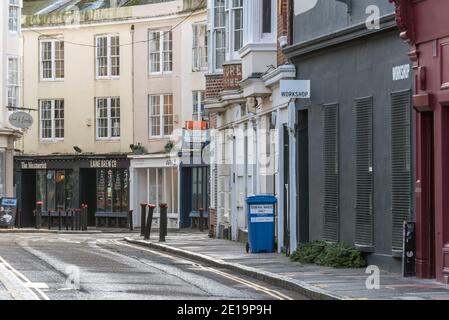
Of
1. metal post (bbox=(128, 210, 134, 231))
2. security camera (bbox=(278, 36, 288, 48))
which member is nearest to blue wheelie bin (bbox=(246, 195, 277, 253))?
security camera (bbox=(278, 36, 288, 48))

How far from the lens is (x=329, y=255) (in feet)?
71.1

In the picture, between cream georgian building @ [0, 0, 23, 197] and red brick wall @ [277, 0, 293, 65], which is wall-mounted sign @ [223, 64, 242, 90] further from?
cream georgian building @ [0, 0, 23, 197]

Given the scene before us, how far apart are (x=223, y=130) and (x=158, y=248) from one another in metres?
6.07

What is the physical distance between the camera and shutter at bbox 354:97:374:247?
2086cm

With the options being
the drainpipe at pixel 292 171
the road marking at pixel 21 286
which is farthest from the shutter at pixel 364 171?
the road marking at pixel 21 286

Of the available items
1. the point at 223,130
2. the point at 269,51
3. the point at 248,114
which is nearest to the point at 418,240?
the point at 269,51

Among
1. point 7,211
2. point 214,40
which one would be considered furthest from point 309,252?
point 7,211

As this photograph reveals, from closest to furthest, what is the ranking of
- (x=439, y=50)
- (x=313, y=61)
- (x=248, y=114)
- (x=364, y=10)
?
(x=439, y=50) < (x=364, y=10) < (x=313, y=61) < (x=248, y=114)

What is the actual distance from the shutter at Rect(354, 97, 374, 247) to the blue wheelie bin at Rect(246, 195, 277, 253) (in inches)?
178
